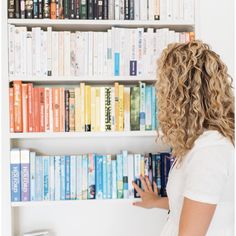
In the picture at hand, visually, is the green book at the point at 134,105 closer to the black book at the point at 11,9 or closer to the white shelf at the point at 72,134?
the white shelf at the point at 72,134

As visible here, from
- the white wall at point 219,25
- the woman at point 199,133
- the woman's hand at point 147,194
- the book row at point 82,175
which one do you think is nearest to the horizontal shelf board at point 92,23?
the white wall at point 219,25

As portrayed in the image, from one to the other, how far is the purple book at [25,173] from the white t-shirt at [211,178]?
29.9 inches

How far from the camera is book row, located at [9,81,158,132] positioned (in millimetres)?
2057

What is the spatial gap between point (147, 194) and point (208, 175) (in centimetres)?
69

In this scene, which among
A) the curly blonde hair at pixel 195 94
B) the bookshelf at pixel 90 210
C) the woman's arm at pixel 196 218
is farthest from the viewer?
the bookshelf at pixel 90 210

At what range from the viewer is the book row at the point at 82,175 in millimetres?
2074

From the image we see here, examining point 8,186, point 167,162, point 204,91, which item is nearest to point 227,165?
point 204,91

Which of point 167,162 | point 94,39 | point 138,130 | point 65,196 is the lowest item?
point 65,196

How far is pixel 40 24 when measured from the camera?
2.07m

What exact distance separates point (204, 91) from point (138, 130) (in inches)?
23.9

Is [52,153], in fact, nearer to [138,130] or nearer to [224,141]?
[138,130]

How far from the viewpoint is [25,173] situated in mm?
2072

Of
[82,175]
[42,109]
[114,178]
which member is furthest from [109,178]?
[42,109]

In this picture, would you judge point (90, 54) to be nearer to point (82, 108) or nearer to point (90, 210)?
point (82, 108)
